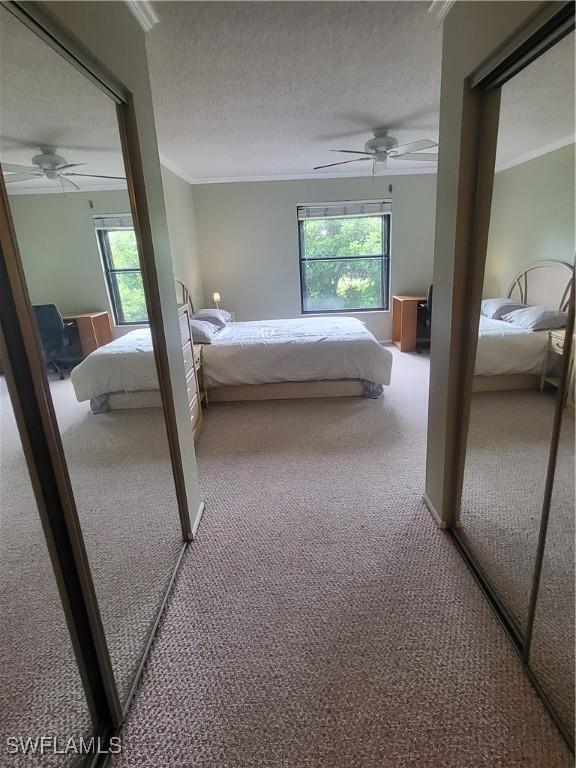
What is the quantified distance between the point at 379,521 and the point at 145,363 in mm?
1472

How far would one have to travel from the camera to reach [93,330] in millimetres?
1232

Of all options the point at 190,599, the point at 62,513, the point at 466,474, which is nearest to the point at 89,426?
the point at 62,513

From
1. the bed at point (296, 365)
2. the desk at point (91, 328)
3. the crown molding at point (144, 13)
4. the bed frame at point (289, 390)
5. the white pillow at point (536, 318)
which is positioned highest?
the crown molding at point (144, 13)

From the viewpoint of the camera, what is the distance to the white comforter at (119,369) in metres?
1.23

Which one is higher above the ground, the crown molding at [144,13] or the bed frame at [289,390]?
the crown molding at [144,13]

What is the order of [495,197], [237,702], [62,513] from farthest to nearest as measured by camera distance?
[495,197]
[237,702]
[62,513]

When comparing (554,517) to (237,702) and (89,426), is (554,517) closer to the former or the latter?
(237,702)

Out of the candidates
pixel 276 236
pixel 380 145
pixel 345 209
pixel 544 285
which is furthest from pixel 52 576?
pixel 345 209

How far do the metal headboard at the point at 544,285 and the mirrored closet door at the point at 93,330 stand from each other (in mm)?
1404

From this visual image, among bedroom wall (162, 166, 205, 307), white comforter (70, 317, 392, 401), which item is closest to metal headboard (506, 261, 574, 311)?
white comforter (70, 317, 392, 401)

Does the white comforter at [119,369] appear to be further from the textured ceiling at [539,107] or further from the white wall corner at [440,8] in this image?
the white wall corner at [440,8]

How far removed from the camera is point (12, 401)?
888 mm

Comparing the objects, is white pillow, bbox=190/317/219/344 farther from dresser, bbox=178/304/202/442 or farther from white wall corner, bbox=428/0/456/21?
white wall corner, bbox=428/0/456/21

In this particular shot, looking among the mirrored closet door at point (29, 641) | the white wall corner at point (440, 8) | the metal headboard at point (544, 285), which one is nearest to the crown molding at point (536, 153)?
the metal headboard at point (544, 285)
